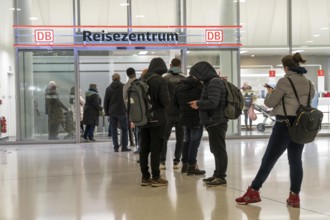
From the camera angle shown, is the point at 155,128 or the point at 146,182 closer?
the point at 155,128

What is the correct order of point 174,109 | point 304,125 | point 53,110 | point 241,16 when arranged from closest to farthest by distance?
point 304,125 → point 174,109 → point 53,110 → point 241,16

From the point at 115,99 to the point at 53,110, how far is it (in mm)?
3893

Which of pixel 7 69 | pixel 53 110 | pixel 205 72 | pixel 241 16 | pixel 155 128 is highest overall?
pixel 241 16

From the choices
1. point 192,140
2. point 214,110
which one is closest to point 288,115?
point 214,110

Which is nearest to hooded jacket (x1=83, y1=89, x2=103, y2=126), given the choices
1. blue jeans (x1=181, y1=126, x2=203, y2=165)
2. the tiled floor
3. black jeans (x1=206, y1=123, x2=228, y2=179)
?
the tiled floor

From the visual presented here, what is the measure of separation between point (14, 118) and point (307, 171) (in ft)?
29.7

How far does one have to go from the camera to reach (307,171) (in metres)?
7.86

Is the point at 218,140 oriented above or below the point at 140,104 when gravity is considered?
below

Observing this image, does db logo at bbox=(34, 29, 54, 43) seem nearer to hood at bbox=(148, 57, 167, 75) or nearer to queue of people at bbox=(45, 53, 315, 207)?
queue of people at bbox=(45, 53, 315, 207)

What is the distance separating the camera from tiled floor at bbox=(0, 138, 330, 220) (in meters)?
5.17

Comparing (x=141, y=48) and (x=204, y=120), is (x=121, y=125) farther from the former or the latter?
(x=204, y=120)

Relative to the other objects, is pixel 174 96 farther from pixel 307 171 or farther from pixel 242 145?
pixel 242 145

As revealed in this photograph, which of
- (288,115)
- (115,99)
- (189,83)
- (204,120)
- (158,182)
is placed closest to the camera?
(288,115)

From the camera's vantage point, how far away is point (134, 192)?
20.9ft
